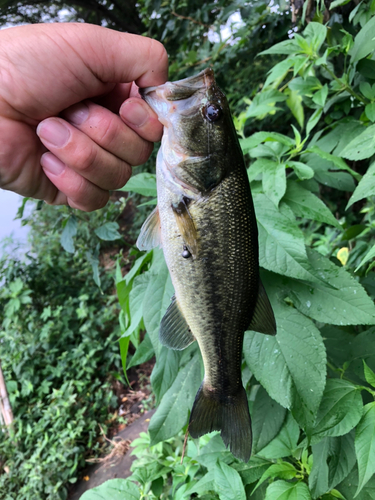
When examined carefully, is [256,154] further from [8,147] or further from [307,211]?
[8,147]

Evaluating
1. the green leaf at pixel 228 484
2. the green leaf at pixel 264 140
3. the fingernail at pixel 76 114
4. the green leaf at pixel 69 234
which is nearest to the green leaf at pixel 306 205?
the green leaf at pixel 264 140

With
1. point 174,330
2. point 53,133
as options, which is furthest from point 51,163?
point 174,330

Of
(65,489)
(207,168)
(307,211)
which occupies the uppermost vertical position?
(207,168)

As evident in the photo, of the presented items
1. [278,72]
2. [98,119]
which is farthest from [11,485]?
[278,72]

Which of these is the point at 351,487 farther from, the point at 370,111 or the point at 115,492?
the point at 370,111

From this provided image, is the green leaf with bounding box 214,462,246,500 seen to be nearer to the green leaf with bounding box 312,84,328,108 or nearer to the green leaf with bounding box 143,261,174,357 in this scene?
the green leaf with bounding box 143,261,174,357
